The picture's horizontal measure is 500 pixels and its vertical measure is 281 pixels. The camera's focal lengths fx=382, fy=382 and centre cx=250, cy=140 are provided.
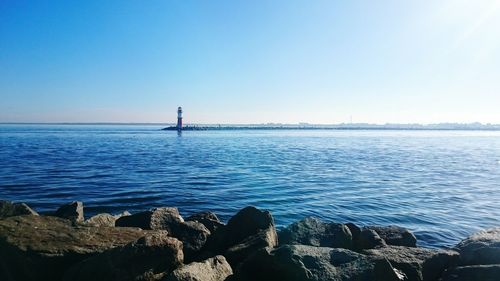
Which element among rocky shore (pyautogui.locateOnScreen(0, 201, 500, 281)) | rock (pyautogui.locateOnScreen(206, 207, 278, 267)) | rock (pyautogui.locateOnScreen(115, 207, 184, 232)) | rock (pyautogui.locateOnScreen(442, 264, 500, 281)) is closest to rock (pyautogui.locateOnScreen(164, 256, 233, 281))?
rocky shore (pyautogui.locateOnScreen(0, 201, 500, 281))

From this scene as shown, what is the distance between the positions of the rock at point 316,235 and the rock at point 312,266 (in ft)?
5.51

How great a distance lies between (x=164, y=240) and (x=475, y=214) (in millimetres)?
14407

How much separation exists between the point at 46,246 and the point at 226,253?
334 centimetres

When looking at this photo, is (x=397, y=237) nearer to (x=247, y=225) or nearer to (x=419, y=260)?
(x=419, y=260)

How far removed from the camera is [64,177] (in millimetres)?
24078

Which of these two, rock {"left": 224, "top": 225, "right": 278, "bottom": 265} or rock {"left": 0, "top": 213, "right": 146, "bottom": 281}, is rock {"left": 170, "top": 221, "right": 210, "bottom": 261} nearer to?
rock {"left": 224, "top": 225, "right": 278, "bottom": 265}

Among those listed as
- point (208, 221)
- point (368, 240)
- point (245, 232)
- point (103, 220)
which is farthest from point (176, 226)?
point (368, 240)

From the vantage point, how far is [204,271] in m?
6.18

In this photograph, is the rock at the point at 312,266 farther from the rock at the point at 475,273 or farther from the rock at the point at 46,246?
the rock at the point at 46,246

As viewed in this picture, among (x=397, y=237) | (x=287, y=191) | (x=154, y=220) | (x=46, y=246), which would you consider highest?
(x=46, y=246)

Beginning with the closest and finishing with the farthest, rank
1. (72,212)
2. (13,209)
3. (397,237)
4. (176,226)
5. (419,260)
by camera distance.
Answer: (419,260), (176,226), (397,237), (13,209), (72,212)

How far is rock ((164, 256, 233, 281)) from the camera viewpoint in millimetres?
5805

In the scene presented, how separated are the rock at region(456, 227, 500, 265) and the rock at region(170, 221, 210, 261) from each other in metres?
5.81

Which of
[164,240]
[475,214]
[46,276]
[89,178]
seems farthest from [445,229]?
[89,178]
